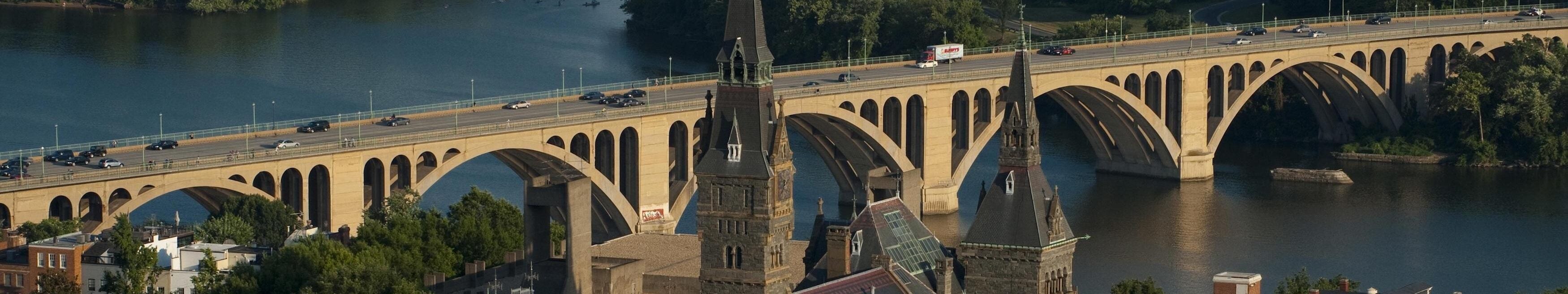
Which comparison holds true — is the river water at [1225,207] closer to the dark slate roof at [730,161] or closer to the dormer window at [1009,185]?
the dormer window at [1009,185]

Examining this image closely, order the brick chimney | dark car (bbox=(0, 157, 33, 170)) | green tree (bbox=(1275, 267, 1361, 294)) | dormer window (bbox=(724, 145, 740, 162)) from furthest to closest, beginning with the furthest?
dark car (bbox=(0, 157, 33, 170)) → green tree (bbox=(1275, 267, 1361, 294)) → the brick chimney → dormer window (bbox=(724, 145, 740, 162))

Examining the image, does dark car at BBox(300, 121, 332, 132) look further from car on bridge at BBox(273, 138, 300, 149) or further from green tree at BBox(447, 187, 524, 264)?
green tree at BBox(447, 187, 524, 264)

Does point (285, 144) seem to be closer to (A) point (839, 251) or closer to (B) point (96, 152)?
(B) point (96, 152)

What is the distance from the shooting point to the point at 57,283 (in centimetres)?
10994

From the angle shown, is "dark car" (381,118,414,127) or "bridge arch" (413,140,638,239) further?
"dark car" (381,118,414,127)

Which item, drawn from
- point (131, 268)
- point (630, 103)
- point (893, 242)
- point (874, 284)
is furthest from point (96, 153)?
point (874, 284)

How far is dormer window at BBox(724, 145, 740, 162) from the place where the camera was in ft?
291

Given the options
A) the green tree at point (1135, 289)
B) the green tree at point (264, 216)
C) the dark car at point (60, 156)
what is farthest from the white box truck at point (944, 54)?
the green tree at point (1135, 289)

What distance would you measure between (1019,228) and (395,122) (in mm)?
65066

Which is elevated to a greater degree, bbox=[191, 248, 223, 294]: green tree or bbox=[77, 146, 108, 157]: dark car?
bbox=[77, 146, 108, 157]: dark car

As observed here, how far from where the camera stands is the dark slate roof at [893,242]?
96125 millimetres

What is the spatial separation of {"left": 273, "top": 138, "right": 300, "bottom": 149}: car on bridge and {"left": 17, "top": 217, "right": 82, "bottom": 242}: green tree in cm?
1666

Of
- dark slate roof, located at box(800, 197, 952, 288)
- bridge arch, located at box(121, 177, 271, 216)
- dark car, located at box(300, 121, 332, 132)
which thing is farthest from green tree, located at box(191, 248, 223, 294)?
dark car, located at box(300, 121, 332, 132)

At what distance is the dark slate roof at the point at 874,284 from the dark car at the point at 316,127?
54.8 metres
